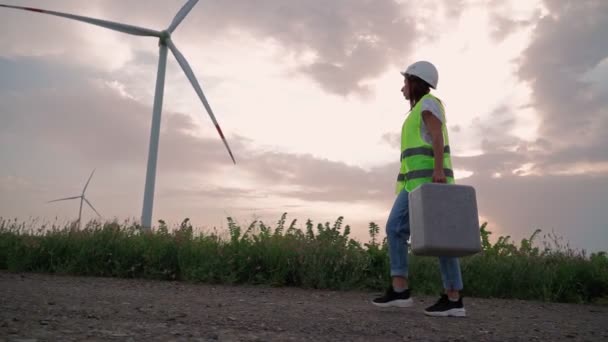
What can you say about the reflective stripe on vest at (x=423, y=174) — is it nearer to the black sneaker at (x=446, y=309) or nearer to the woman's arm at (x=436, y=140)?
the woman's arm at (x=436, y=140)

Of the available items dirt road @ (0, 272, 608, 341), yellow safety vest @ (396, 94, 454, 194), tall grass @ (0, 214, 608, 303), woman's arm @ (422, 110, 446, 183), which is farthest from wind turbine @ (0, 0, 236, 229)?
woman's arm @ (422, 110, 446, 183)

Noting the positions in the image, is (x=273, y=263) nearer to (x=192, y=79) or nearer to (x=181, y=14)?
(x=192, y=79)

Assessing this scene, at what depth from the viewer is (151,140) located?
47.0 ft

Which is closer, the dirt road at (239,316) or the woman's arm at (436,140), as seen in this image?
the dirt road at (239,316)

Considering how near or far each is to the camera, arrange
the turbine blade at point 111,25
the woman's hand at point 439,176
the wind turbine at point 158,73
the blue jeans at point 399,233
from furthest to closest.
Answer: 1. the turbine blade at point 111,25
2. the wind turbine at point 158,73
3. the blue jeans at point 399,233
4. the woman's hand at point 439,176

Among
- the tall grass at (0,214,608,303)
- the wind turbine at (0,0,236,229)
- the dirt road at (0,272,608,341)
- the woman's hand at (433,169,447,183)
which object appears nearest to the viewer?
the dirt road at (0,272,608,341)

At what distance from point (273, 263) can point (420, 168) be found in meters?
2.69

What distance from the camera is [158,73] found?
15.2 meters

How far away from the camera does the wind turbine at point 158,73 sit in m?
14.0

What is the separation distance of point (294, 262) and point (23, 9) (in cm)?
1182

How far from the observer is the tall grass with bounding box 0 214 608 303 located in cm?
704

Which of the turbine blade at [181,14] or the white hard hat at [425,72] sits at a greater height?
the turbine blade at [181,14]

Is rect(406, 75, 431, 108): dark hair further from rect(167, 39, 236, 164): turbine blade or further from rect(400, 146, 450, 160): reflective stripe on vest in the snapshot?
rect(167, 39, 236, 164): turbine blade

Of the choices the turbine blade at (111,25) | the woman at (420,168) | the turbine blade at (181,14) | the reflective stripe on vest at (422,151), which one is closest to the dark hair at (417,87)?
the woman at (420,168)
